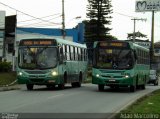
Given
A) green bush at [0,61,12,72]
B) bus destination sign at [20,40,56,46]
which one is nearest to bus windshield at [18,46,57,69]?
bus destination sign at [20,40,56,46]

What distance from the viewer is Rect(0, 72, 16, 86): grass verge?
129ft

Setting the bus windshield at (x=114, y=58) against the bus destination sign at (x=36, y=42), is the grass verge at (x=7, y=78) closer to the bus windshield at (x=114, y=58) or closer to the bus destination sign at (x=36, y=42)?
the bus destination sign at (x=36, y=42)

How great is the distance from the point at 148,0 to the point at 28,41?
25.0 metres

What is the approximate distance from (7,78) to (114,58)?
14164 mm

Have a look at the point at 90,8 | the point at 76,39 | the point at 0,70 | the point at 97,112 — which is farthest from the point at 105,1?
the point at 97,112

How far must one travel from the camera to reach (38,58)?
100ft

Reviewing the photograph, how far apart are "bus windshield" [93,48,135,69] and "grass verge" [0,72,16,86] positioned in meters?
10.3

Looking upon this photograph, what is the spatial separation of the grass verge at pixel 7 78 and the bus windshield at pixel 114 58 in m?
10.3

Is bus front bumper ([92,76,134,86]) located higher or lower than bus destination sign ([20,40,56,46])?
lower

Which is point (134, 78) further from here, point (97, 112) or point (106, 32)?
point (106, 32)

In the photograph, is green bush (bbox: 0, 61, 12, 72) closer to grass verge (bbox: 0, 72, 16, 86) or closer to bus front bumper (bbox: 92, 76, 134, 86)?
grass verge (bbox: 0, 72, 16, 86)

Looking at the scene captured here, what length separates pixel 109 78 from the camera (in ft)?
99.1

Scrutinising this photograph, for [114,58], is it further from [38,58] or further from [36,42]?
[36,42]

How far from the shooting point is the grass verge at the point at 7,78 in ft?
129
